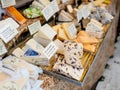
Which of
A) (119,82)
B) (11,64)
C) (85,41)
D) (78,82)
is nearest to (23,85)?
(11,64)

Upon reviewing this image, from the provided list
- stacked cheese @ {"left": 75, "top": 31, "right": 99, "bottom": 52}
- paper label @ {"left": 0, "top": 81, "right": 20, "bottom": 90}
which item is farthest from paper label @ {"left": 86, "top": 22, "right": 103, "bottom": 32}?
paper label @ {"left": 0, "top": 81, "right": 20, "bottom": 90}

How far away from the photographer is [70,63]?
1.38 m

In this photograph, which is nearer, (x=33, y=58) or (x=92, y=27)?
(x=33, y=58)

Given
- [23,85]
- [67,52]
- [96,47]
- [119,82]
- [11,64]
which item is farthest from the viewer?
[119,82]

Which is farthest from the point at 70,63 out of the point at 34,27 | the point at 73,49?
the point at 34,27

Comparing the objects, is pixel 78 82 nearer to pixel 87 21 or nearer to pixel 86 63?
pixel 86 63

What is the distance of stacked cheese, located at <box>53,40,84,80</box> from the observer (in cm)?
133

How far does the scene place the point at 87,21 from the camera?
213cm

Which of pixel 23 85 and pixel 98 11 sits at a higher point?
pixel 23 85

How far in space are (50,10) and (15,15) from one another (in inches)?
14.4

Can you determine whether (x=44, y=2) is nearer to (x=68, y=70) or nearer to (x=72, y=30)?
(x=72, y=30)

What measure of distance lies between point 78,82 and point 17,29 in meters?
0.61

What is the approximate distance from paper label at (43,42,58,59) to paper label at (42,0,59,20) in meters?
0.36

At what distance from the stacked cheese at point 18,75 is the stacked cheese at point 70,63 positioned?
144 mm
